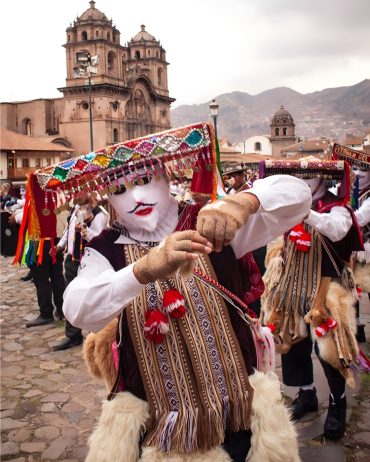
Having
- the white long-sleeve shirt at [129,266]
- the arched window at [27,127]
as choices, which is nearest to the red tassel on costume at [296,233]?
the white long-sleeve shirt at [129,266]

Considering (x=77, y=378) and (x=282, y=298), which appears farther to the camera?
(x=77, y=378)

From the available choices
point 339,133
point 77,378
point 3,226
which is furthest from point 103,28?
point 339,133

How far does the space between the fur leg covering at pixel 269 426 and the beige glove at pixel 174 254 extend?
2.85 feet

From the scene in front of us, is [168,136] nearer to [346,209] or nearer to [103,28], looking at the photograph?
[346,209]

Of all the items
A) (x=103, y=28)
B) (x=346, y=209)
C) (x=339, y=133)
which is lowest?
(x=346, y=209)

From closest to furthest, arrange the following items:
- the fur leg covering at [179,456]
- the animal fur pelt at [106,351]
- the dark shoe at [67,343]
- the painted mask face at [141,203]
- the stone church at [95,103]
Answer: the fur leg covering at [179,456] → the painted mask face at [141,203] → the animal fur pelt at [106,351] → the dark shoe at [67,343] → the stone church at [95,103]

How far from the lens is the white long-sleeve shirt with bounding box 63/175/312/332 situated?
1978 mm

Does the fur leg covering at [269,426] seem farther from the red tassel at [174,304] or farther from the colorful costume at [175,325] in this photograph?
the red tassel at [174,304]

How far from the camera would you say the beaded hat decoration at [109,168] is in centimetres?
220

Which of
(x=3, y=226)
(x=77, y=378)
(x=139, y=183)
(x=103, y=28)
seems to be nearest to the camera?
(x=139, y=183)

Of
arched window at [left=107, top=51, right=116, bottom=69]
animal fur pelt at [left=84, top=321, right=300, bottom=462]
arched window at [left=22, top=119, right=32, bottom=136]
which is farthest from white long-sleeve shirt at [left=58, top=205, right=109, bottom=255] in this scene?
arched window at [left=22, top=119, right=32, bottom=136]

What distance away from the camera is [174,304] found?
218cm

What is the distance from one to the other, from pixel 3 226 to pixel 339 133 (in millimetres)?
197864

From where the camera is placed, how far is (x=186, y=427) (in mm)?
2176
